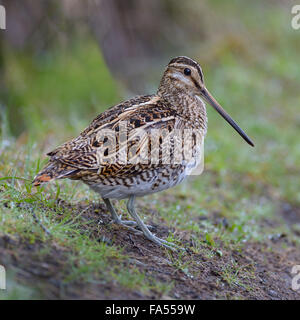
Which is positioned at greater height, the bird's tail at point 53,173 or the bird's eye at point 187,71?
the bird's eye at point 187,71

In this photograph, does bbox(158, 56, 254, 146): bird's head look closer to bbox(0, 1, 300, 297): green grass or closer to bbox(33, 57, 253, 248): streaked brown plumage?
bbox(33, 57, 253, 248): streaked brown plumage

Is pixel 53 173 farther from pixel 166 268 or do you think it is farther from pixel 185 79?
pixel 185 79

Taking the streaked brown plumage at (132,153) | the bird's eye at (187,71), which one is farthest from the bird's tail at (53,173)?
the bird's eye at (187,71)

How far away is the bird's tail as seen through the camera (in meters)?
3.78

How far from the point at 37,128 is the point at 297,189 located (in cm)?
367

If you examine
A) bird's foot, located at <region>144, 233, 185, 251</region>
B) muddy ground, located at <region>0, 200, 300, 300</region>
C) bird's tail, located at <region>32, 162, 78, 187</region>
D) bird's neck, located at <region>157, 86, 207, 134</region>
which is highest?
bird's neck, located at <region>157, 86, 207, 134</region>

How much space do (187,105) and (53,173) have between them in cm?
142

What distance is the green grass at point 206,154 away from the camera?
3.75 metres

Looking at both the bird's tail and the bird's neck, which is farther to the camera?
the bird's neck

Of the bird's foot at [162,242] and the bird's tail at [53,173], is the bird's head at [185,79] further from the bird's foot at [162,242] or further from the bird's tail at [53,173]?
the bird's tail at [53,173]

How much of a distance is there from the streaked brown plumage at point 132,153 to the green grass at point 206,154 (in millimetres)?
358

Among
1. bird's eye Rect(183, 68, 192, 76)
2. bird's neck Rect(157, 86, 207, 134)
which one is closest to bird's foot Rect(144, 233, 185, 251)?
bird's neck Rect(157, 86, 207, 134)
